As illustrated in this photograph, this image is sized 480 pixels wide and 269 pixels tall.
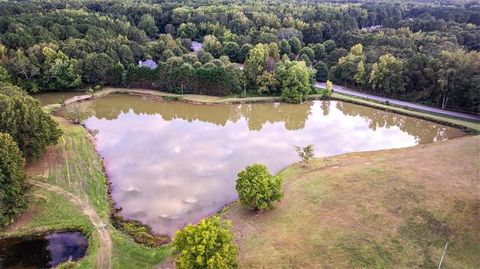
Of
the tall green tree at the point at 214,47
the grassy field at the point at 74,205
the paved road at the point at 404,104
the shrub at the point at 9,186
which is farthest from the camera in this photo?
the tall green tree at the point at 214,47

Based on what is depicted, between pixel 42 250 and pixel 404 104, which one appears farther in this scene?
pixel 404 104

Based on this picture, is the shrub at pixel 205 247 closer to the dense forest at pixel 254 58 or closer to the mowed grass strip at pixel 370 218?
the mowed grass strip at pixel 370 218

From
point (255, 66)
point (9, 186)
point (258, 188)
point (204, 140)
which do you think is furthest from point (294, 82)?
point (9, 186)

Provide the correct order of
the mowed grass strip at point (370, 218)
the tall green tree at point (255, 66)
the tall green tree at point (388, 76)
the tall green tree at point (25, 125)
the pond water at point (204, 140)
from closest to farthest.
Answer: the mowed grass strip at point (370, 218)
the pond water at point (204, 140)
the tall green tree at point (25, 125)
the tall green tree at point (388, 76)
the tall green tree at point (255, 66)

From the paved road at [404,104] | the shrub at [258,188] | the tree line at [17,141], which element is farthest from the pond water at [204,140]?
the tree line at [17,141]

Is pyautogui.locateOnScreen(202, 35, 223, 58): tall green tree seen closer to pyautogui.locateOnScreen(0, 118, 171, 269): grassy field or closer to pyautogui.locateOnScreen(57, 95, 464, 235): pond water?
pyautogui.locateOnScreen(57, 95, 464, 235): pond water

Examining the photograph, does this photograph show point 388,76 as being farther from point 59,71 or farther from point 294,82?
point 59,71

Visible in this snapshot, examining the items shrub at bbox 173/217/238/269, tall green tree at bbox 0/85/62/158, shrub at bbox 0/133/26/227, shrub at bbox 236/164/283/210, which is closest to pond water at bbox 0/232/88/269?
shrub at bbox 0/133/26/227

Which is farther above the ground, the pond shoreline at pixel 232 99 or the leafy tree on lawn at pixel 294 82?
the leafy tree on lawn at pixel 294 82
